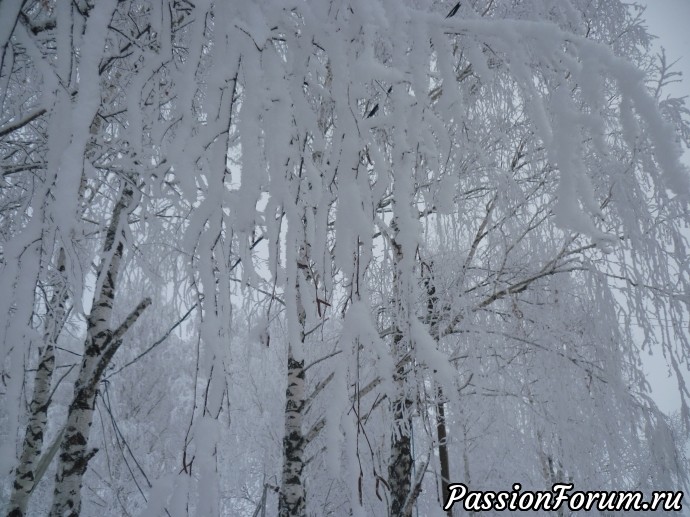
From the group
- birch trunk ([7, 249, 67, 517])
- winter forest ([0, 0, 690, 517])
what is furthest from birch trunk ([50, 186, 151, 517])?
birch trunk ([7, 249, 67, 517])

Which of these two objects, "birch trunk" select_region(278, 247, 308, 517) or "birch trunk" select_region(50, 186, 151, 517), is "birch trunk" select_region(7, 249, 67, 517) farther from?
"birch trunk" select_region(278, 247, 308, 517)

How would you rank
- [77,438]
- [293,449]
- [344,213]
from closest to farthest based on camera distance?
1. [344,213]
2. [77,438]
3. [293,449]

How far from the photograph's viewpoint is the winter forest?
32.5 inches

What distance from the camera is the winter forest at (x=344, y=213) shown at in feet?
2.71

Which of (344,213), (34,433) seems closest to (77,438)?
(34,433)

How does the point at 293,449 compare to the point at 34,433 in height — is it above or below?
below

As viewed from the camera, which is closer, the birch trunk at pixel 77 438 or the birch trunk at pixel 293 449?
the birch trunk at pixel 77 438

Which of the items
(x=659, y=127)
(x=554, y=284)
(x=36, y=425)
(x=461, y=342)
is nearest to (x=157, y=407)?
(x=36, y=425)

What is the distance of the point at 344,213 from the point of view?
83cm

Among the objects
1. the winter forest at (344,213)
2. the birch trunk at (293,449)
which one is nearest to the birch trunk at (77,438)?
the winter forest at (344,213)

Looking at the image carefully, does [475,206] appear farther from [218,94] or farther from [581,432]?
[218,94]

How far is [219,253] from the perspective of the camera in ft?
3.14

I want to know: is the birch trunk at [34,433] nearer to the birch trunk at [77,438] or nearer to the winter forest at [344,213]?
the winter forest at [344,213]

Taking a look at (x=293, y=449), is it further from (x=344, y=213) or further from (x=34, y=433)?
(x=344, y=213)
